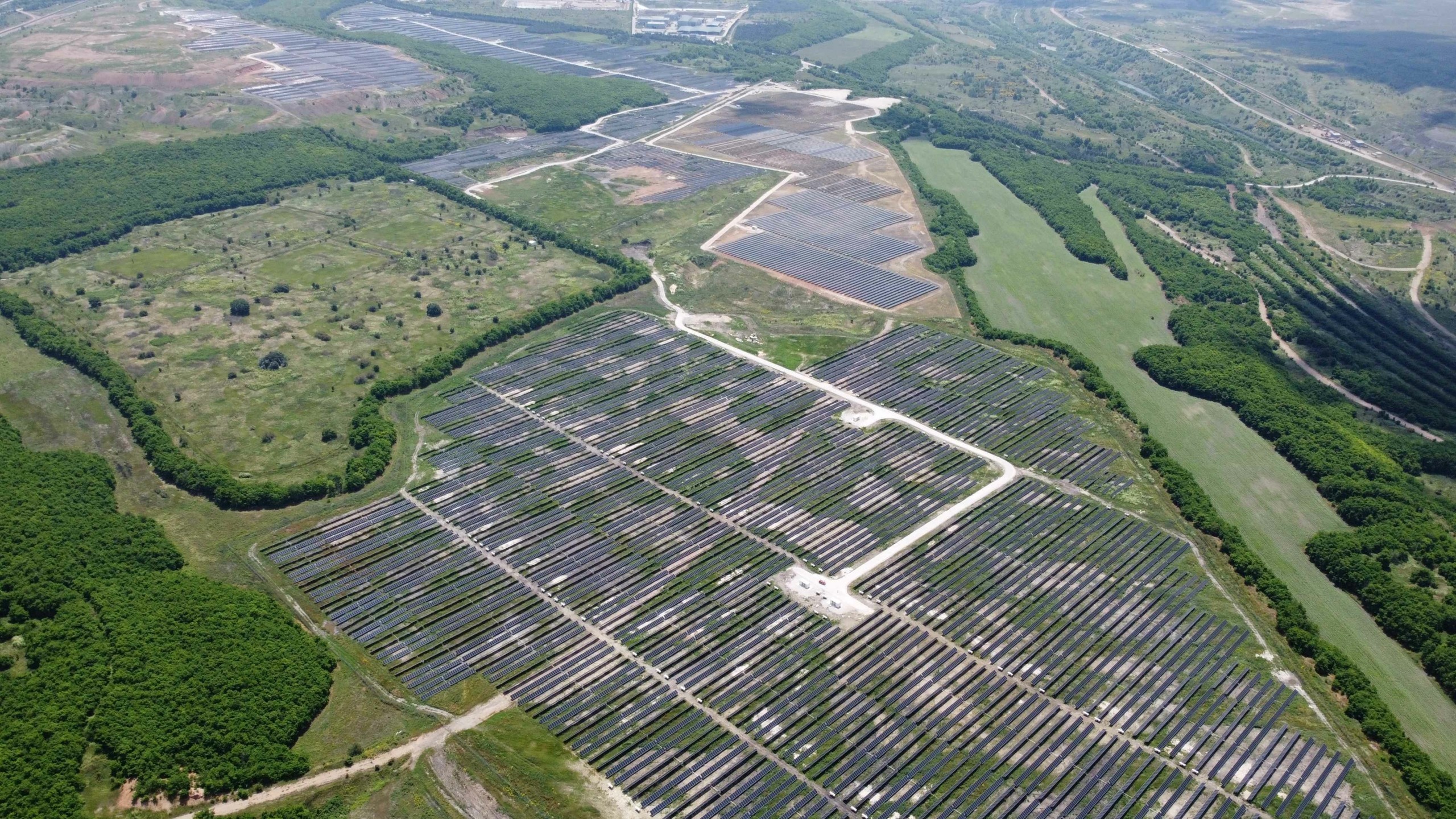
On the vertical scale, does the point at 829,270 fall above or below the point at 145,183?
above

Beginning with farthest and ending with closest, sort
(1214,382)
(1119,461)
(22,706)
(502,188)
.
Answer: (502,188), (1214,382), (1119,461), (22,706)

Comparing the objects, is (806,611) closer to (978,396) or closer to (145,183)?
(978,396)

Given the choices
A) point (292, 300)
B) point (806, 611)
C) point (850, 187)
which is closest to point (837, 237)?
point (850, 187)

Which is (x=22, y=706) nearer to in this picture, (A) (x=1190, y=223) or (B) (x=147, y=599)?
(B) (x=147, y=599)

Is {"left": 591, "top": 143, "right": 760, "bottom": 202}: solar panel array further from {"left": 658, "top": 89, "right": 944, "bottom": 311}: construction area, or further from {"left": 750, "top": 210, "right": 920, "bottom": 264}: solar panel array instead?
{"left": 750, "top": 210, "right": 920, "bottom": 264}: solar panel array

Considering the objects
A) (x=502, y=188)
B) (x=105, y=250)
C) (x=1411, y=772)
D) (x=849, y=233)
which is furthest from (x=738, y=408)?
(x=105, y=250)

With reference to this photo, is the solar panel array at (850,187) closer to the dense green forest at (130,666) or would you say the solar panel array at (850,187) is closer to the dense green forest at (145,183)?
the dense green forest at (145,183)
